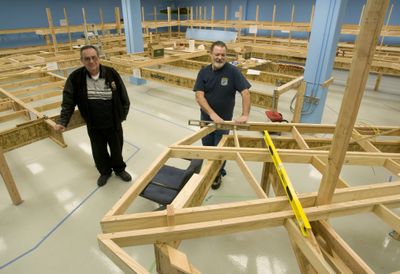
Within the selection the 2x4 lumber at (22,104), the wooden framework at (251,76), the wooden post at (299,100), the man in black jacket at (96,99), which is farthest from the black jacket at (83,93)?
the wooden post at (299,100)

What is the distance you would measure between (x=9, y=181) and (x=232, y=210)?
274 cm

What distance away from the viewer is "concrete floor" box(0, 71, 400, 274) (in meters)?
2.32

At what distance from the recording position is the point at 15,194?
2945mm

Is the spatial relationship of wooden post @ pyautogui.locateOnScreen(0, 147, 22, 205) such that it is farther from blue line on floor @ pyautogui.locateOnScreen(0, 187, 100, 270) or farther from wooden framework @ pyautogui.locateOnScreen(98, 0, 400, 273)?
wooden framework @ pyautogui.locateOnScreen(98, 0, 400, 273)

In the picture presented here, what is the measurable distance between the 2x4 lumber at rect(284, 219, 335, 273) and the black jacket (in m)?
2.25

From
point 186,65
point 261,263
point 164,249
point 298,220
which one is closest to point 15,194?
point 164,249

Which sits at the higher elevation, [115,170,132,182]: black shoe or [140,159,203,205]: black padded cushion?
[140,159,203,205]: black padded cushion

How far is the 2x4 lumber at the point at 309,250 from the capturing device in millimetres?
1183

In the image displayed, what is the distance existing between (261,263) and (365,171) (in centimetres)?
246

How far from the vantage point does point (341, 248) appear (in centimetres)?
135

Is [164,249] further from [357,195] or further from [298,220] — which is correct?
[357,195]

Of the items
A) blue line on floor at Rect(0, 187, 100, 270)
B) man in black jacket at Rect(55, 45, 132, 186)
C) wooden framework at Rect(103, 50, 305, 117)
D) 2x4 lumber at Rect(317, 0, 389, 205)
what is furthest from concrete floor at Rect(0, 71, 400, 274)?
2x4 lumber at Rect(317, 0, 389, 205)

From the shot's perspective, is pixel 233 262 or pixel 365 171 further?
pixel 365 171

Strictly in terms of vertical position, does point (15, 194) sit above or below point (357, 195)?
below
